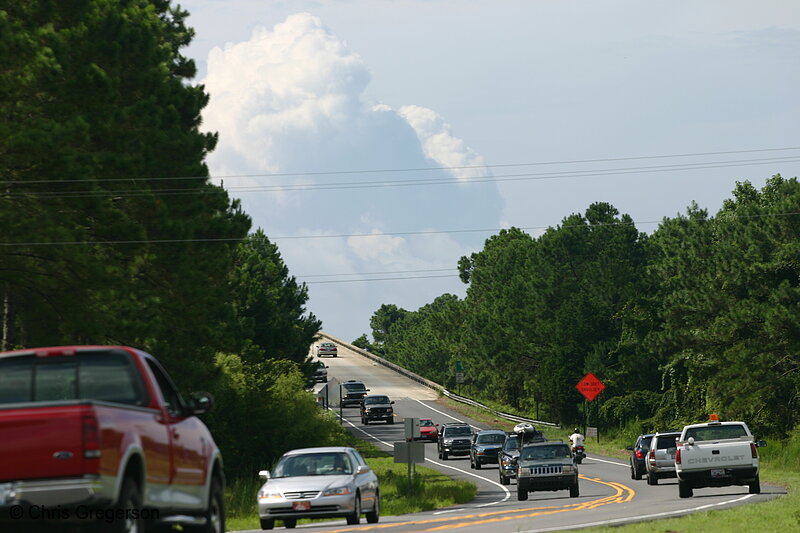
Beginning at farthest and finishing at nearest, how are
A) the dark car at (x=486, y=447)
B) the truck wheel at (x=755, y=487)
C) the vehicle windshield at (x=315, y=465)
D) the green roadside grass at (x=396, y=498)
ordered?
the dark car at (x=486, y=447) < the green roadside grass at (x=396, y=498) < the truck wheel at (x=755, y=487) < the vehicle windshield at (x=315, y=465)

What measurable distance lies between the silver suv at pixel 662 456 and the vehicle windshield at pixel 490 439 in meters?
18.6

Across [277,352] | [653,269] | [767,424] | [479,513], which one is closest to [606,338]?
[653,269]

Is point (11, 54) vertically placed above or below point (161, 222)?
above

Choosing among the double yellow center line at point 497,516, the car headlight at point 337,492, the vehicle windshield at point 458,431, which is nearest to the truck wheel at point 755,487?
the double yellow center line at point 497,516

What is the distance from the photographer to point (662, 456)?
4038 centimetres

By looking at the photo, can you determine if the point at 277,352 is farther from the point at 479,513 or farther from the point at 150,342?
the point at 479,513

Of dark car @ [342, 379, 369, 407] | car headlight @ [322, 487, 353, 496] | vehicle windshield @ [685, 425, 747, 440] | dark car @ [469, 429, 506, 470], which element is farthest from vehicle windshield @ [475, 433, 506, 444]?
dark car @ [342, 379, 369, 407]

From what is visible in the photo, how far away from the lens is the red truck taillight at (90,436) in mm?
9016

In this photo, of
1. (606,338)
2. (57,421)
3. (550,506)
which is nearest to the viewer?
(57,421)

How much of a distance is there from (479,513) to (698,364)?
39859 millimetres

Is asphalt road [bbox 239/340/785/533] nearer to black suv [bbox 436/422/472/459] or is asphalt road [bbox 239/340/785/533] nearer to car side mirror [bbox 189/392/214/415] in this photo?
black suv [bbox 436/422/472/459]

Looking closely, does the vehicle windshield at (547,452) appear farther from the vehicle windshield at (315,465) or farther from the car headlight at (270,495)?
the car headlight at (270,495)

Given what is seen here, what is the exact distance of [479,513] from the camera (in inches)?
1120

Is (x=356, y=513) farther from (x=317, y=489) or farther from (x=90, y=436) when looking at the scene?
(x=90, y=436)
